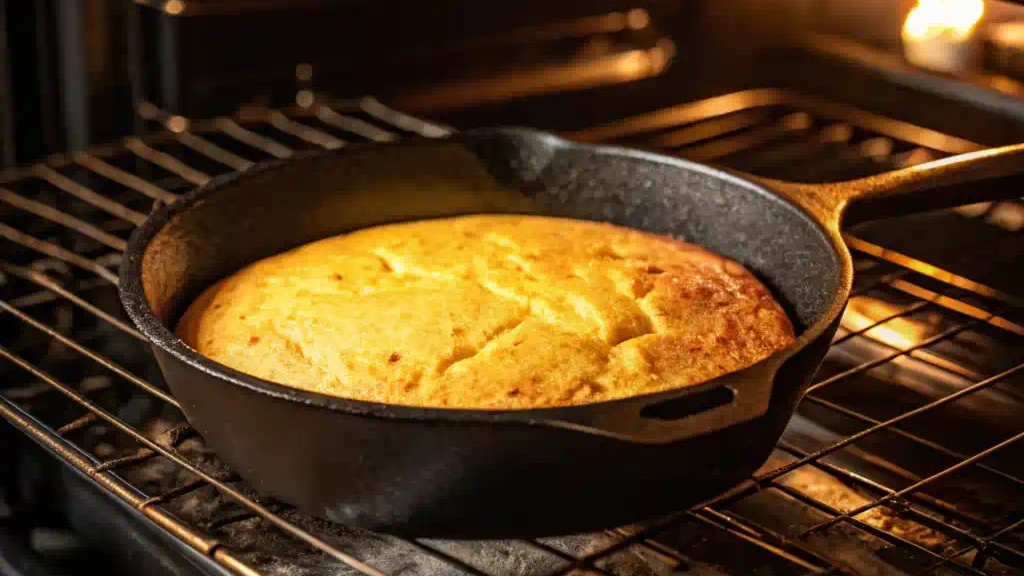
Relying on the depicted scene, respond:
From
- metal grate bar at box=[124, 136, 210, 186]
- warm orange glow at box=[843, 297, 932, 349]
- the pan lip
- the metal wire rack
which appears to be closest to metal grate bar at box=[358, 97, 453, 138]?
the metal wire rack

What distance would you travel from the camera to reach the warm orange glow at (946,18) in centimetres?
179

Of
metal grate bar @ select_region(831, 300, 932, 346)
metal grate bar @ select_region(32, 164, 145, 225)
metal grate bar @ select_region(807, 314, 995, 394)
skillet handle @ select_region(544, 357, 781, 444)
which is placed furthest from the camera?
metal grate bar @ select_region(32, 164, 145, 225)

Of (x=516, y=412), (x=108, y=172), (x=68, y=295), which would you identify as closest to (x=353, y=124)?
(x=108, y=172)

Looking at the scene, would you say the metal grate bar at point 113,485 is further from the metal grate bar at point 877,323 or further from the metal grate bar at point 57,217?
the metal grate bar at point 877,323

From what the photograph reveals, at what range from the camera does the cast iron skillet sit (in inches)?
31.8

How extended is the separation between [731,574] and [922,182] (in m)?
0.45

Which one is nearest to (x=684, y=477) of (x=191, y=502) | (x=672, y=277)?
(x=672, y=277)

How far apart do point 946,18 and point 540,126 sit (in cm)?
80

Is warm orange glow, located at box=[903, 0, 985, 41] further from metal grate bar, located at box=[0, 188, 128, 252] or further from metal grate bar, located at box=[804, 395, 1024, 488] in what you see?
metal grate bar, located at box=[0, 188, 128, 252]

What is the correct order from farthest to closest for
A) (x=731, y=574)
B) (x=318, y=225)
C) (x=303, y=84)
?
(x=303, y=84) → (x=318, y=225) → (x=731, y=574)

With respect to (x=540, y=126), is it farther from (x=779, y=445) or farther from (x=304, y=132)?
(x=779, y=445)

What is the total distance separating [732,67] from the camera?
227 cm

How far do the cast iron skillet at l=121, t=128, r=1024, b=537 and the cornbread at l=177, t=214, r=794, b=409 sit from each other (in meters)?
0.04

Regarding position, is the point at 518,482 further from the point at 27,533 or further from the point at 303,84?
the point at 303,84
